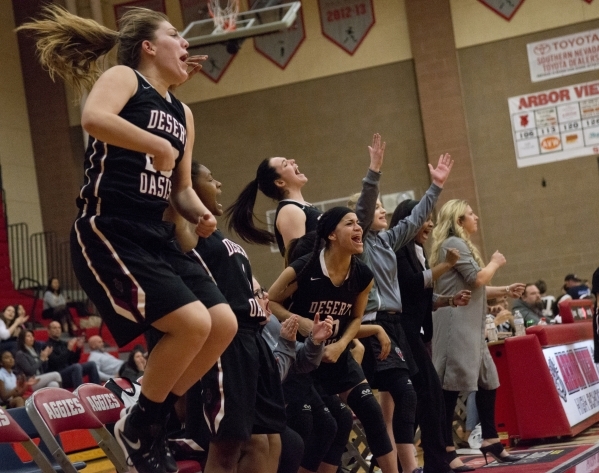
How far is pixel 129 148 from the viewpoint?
10.0 ft

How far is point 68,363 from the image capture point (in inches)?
457

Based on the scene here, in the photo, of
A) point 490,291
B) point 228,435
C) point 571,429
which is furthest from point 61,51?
point 571,429

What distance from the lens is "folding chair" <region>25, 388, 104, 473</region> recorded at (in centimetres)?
401

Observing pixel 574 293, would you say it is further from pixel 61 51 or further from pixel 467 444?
pixel 61 51

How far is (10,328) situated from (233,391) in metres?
8.30

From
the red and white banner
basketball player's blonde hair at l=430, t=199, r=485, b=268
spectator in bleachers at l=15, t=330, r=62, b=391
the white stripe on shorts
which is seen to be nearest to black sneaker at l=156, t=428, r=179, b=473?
the white stripe on shorts

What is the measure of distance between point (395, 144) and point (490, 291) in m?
9.27

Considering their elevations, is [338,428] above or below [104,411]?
below

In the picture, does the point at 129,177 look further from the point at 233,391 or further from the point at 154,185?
the point at 233,391

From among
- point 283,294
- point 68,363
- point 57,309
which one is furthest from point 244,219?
point 57,309

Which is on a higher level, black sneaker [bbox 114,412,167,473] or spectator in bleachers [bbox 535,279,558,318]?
black sneaker [bbox 114,412,167,473]

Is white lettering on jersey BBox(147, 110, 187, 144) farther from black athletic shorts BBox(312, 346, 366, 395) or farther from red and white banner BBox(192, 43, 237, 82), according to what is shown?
red and white banner BBox(192, 43, 237, 82)

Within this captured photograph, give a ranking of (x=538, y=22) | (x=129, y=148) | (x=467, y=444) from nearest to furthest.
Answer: (x=129, y=148)
(x=467, y=444)
(x=538, y=22)

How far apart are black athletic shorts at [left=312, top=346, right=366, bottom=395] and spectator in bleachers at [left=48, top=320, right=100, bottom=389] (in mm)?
6589
